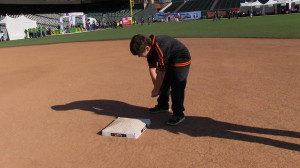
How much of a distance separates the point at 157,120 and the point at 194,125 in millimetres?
711

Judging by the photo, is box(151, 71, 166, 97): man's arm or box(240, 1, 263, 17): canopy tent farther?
box(240, 1, 263, 17): canopy tent

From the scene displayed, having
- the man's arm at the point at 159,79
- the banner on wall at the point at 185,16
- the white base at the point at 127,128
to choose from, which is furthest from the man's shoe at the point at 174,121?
the banner on wall at the point at 185,16

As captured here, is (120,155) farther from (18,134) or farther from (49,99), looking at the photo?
(49,99)

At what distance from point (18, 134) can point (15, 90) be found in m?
3.67

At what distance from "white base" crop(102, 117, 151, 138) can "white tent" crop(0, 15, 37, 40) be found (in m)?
35.9

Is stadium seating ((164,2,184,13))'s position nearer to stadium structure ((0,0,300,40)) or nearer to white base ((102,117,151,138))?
stadium structure ((0,0,300,40))

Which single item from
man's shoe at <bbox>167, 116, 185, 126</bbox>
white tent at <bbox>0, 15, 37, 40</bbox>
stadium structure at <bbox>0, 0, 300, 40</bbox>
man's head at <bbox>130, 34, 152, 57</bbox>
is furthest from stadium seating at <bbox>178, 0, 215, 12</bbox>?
man's head at <bbox>130, 34, 152, 57</bbox>

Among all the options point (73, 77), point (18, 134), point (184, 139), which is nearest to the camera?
point (184, 139)

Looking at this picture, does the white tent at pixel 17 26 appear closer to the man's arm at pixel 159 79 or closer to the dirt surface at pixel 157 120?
the dirt surface at pixel 157 120

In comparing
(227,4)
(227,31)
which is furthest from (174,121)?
(227,4)

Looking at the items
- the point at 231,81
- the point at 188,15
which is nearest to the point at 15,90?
the point at 231,81

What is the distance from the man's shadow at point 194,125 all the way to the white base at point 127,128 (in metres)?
0.20

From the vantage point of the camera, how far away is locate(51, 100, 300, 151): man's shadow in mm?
3963

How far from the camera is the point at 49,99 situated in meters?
6.80
